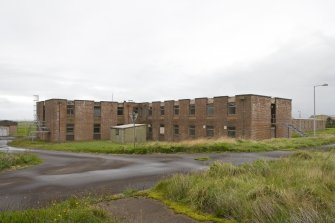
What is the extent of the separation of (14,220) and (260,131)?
113 feet

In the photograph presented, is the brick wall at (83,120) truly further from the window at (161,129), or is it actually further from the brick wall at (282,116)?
the brick wall at (282,116)

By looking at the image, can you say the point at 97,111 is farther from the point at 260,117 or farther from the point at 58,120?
the point at 260,117

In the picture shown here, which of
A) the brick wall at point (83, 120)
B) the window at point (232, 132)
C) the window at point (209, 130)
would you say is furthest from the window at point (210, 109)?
the brick wall at point (83, 120)

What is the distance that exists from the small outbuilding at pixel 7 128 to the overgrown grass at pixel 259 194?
6461 cm

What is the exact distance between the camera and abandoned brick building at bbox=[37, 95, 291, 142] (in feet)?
122

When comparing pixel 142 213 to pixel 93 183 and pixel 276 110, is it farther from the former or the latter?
pixel 276 110

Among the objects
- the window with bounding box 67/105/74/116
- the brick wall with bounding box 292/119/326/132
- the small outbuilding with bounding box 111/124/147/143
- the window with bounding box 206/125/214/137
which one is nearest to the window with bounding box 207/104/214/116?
the window with bounding box 206/125/214/137

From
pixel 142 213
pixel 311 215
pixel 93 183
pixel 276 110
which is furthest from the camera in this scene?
pixel 276 110

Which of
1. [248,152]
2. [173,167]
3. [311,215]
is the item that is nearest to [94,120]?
[248,152]

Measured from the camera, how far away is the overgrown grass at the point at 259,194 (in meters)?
6.00

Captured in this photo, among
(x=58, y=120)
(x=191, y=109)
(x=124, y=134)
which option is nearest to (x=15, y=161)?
(x=124, y=134)

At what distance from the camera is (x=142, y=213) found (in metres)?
7.39

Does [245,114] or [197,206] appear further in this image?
[245,114]

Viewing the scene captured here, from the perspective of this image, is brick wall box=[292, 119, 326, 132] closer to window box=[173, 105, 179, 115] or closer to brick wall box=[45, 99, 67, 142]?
window box=[173, 105, 179, 115]
